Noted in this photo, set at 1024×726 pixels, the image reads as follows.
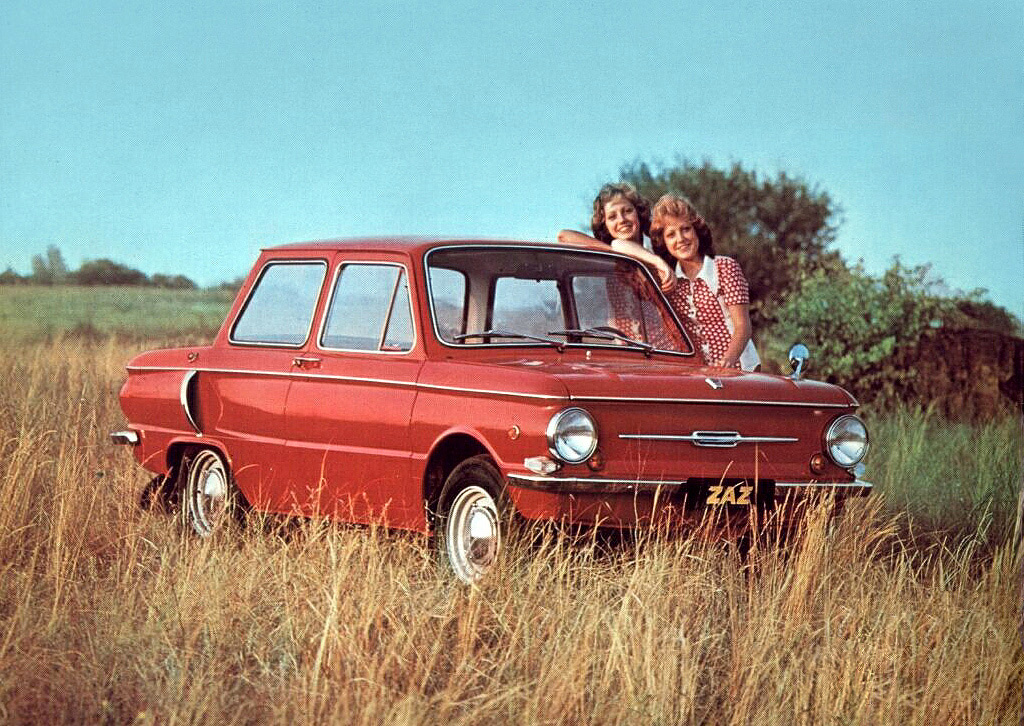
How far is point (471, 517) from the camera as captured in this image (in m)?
7.28

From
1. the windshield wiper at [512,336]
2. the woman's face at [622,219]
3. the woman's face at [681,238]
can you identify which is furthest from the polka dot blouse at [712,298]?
the windshield wiper at [512,336]

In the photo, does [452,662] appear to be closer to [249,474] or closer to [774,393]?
[774,393]

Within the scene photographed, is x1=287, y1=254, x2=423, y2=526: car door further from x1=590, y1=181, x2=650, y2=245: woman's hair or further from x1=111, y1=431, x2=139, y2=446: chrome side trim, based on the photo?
x1=590, y1=181, x2=650, y2=245: woman's hair

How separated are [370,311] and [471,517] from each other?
1.44 m

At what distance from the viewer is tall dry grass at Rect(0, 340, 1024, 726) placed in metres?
5.68

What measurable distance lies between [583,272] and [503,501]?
193 centimetres

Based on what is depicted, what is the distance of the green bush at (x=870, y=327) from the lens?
18000 mm

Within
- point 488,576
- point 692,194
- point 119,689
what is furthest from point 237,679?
point 692,194

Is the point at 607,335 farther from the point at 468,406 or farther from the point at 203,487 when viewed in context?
the point at 203,487

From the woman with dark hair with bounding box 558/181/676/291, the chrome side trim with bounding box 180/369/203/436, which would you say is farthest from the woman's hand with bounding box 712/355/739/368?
the chrome side trim with bounding box 180/369/203/436

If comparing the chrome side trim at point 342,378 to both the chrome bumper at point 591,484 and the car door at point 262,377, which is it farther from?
the chrome bumper at point 591,484

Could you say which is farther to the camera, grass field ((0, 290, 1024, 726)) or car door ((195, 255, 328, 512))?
car door ((195, 255, 328, 512))

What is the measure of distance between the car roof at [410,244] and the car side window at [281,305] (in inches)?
5.2

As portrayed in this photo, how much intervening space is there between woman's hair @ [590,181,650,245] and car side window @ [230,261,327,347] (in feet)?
6.00
